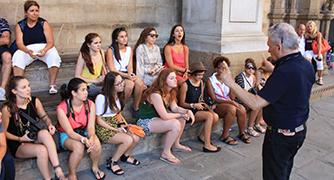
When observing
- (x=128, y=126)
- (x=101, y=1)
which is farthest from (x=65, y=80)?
(x=128, y=126)

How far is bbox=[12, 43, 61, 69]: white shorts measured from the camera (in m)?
4.32

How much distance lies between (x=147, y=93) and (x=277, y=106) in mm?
1742

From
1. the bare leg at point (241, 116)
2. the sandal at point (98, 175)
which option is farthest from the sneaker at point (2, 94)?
the bare leg at point (241, 116)

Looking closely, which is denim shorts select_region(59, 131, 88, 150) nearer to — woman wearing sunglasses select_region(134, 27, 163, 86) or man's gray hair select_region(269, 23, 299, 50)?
woman wearing sunglasses select_region(134, 27, 163, 86)

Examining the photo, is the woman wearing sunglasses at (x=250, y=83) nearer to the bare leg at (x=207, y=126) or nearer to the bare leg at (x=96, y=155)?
the bare leg at (x=207, y=126)

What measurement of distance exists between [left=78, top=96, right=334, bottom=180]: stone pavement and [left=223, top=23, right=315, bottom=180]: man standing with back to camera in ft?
3.46

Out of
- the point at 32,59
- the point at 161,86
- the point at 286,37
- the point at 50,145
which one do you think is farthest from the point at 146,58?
the point at 286,37

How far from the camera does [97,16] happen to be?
5.88 metres

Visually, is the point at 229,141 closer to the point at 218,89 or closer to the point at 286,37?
the point at 218,89

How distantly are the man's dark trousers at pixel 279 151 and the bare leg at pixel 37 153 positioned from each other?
193cm

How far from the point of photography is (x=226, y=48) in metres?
5.47

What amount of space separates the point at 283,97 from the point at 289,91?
7 centimetres

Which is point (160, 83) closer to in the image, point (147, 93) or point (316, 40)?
point (147, 93)

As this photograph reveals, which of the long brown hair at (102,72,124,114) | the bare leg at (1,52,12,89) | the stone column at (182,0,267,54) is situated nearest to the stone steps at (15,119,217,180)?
the long brown hair at (102,72,124,114)
